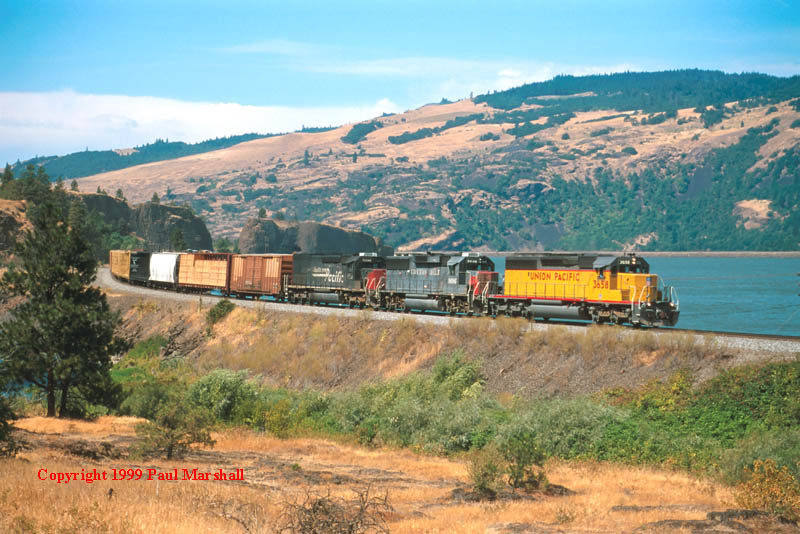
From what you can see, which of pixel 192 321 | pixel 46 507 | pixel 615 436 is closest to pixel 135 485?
pixel 46 507

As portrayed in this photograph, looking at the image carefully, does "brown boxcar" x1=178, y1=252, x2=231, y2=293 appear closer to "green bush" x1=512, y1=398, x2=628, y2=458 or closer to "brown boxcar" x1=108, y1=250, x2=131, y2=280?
"brown boxcar" x1=108, y1=250, x2=131, y2=280

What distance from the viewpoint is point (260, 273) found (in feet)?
214

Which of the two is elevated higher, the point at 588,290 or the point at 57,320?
the point at 588,290

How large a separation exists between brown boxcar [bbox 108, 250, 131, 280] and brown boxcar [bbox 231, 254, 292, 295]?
3167cm

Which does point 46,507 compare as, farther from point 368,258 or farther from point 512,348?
point 368,258

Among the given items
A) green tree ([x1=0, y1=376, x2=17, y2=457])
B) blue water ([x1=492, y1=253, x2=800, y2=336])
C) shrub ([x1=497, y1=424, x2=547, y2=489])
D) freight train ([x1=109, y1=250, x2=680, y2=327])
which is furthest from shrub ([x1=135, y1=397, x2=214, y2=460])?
blue water ([x1=492, y1=253, x2=800, y2=336])

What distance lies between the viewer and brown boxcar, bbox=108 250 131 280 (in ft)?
313

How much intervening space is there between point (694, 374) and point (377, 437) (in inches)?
511

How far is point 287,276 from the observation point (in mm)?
62500

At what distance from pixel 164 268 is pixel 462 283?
153ft

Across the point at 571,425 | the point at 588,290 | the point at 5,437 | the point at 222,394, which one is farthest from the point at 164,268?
the point at 571,425

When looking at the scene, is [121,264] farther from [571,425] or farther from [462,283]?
[571,425]

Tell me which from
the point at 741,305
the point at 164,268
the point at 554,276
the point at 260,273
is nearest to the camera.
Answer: the point at 554,276

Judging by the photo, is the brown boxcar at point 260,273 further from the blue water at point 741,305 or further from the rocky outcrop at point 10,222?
the rocky outcrop at point 10,222
